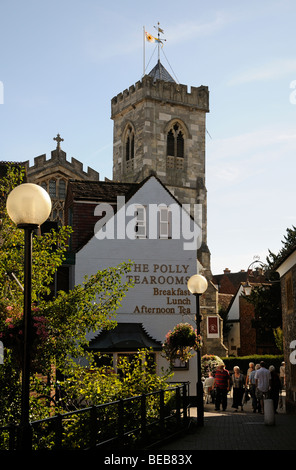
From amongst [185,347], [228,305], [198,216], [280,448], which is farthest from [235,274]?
[280,448]

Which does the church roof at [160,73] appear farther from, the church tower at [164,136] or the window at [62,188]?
the window at [62,188]

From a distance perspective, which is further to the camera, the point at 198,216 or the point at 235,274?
the point at 235,274

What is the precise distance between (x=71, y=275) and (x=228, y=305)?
3877cm

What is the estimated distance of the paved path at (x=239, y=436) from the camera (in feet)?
39.5

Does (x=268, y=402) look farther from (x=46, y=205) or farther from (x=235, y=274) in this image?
(x=235, y=274)

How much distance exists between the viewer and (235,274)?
3342 inches

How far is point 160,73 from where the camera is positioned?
58.9m

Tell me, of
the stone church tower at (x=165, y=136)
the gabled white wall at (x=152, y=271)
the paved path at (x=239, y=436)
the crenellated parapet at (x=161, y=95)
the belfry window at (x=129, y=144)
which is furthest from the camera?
the belfry window at (x=129, y=144)

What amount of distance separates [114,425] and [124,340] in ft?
43.1

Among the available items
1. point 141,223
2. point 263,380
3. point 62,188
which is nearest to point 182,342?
point 263,380

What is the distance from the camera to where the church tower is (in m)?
53.6

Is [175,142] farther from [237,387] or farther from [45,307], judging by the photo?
[45,307]

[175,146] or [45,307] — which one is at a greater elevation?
[175,146]

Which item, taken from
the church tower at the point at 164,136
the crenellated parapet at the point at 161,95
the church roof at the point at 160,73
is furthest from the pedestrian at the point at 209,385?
the church roof at the point at 160,73
